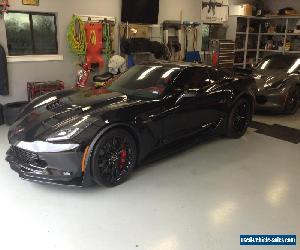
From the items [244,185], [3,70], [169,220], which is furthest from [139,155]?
[3,70]

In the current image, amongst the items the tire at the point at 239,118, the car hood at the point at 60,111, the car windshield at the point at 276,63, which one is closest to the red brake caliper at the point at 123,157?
the car hood at the point at 60,111

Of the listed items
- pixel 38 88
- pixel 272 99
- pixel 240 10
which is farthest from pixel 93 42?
pixel 240 10

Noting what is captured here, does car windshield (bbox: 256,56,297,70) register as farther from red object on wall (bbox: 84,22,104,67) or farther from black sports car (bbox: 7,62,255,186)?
red object on wall (bbox: 84,22,104,67)

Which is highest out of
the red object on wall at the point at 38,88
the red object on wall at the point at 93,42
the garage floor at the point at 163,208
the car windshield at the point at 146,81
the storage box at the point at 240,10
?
the storage box at the point at 240,10

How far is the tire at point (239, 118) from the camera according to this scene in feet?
14.0

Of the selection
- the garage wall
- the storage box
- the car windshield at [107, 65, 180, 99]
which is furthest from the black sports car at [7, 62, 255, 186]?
the storage box

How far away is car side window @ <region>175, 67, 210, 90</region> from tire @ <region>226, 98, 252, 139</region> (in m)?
0.67

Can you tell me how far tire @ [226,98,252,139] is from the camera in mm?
4270

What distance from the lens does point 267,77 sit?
583 cm

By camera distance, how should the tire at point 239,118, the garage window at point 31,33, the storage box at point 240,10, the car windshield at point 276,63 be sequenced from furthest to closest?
the storage box at point 240,10
the car windshield at point 276,63
the garage window at point 31,33
the tire at point 239,118

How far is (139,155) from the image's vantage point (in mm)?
3115

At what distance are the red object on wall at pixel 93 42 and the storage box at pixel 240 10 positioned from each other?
4336mm

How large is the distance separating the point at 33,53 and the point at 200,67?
3.23m

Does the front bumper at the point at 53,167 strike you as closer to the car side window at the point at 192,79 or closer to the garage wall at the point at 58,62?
the car side window at the point at 192,79
